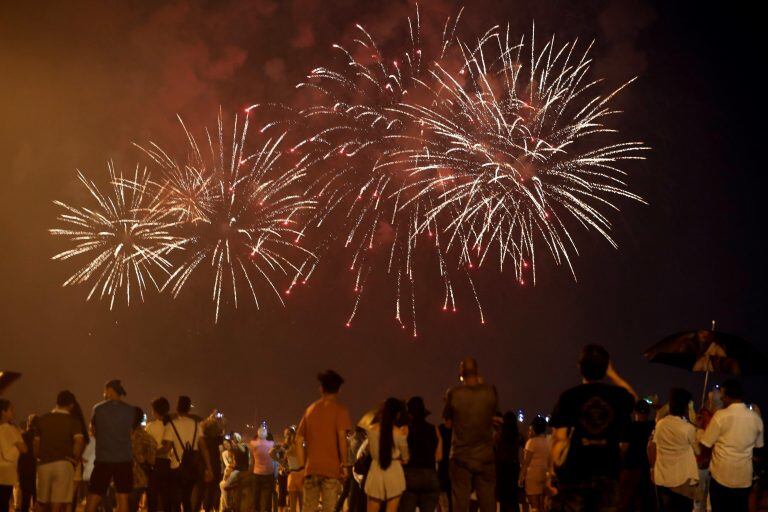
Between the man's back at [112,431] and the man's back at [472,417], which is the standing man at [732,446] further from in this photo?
the man's back at [112,431]

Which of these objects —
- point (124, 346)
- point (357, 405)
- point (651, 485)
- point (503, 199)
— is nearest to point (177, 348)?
point (124, 346)

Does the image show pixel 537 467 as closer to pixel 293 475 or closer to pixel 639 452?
pixel 639 452

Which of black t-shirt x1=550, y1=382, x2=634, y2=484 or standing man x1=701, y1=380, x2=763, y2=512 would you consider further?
standing man x1=701, y1=380, x2=763, y2=512

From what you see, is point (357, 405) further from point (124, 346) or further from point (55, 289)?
point (55, 289)

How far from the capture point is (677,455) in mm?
10422

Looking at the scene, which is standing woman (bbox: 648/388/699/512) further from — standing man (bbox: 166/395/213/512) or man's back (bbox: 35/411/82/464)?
man's back (bbox: 35/411/82/464)

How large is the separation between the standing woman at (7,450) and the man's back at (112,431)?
2.94 feet

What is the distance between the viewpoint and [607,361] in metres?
7.17

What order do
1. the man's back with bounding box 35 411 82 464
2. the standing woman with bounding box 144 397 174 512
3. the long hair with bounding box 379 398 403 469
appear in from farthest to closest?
the standing woman with bounding box 144 397 174 512
the man's back with bounding box 35 411 82 464
the long hair with bounding box 379 398 403 469

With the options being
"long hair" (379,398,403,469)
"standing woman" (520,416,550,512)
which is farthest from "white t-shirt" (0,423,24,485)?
"standing woman" (520,416,550,512)

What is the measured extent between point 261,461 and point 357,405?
134ft

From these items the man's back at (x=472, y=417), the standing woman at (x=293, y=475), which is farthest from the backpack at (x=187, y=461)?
the man's back at (x=472, y=417)

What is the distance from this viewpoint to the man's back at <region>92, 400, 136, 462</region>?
36.7 ft

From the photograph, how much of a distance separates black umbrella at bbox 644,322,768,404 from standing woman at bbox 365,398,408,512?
3972mm
